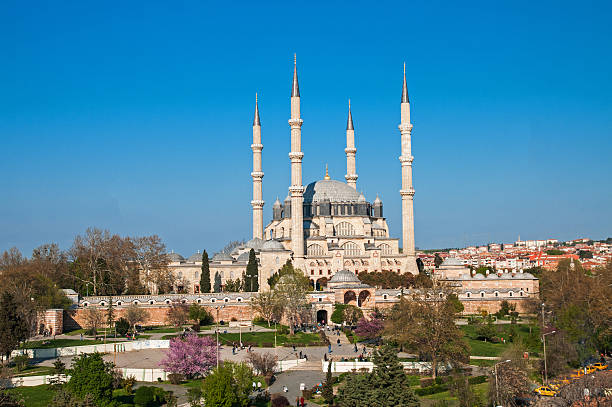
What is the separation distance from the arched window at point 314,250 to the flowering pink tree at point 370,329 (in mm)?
16648

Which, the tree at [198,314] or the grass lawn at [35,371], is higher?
the tree at [198,314]

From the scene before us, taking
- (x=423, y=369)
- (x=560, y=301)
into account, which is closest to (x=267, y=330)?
(x=423, y=369)

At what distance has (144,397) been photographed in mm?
25031

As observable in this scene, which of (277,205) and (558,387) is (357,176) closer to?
(277,205)

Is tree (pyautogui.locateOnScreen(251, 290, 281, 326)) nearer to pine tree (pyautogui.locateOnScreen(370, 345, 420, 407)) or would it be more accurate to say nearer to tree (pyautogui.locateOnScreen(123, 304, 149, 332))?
tree (pyautogui.locateOnScreen(123, 304, 149, 332))

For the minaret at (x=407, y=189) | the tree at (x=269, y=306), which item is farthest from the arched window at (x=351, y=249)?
the tree at (x=269, y=306)

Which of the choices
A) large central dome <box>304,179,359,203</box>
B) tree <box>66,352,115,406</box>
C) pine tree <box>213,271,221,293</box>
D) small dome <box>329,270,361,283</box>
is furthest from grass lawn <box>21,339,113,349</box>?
large central dome <box>304,179,359,203</box>

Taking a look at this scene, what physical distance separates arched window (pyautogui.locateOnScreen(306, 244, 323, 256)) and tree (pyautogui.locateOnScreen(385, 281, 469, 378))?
20.7 metres

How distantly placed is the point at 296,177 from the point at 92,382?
2780 centimetres

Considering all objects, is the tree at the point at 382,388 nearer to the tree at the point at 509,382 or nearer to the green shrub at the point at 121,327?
the tree at the point at 509,382

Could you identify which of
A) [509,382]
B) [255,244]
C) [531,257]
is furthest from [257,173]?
[531,257]

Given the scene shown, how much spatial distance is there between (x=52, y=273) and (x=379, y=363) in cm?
2795

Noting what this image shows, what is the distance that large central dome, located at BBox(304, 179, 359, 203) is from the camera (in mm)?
57562

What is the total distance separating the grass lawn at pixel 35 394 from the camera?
2435 cm
